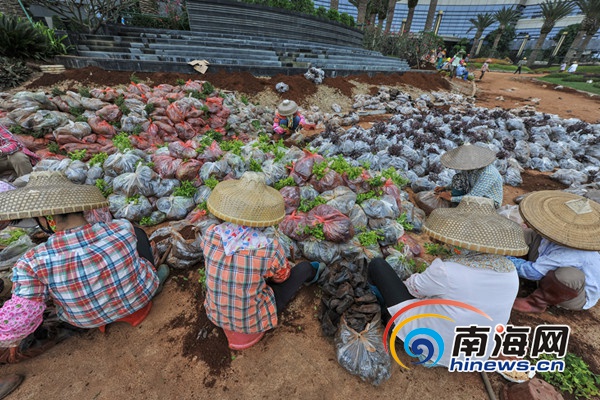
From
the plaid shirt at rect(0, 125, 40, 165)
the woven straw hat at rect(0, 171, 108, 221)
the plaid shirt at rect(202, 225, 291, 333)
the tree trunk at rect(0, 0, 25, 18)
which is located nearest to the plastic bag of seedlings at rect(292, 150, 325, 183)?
the plaid shirt at rect(202, 225, 291, 333)

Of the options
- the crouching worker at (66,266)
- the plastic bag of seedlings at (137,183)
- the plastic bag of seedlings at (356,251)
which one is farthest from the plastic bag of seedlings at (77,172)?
the plastic bag of seedlings at (356,251)

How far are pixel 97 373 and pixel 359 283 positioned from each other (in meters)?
2.26

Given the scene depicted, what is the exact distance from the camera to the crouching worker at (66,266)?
1.67 meters

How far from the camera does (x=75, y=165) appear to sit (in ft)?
11.7

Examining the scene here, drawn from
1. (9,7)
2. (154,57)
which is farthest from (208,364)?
(9,7)

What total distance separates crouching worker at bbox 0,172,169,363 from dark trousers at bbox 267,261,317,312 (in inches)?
45.9

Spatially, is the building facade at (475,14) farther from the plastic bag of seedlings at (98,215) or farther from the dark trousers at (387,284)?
the plastic bag of seedlings at (98,215)

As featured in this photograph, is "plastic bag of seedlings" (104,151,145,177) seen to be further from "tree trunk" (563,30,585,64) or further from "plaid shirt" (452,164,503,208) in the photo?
"tree trunk" (563,30,585,64)

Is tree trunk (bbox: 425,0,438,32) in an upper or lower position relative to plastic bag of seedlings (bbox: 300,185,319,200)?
upper

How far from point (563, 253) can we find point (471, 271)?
4.68ft

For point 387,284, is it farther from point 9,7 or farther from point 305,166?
point 9,7

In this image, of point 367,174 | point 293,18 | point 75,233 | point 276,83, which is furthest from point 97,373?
point 293,18

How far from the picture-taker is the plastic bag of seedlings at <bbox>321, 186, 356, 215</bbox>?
3.08 m

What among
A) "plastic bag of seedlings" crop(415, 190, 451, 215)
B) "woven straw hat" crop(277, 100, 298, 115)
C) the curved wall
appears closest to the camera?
"plastic bag of seedlings" crop(415, 190, 451, 215)
